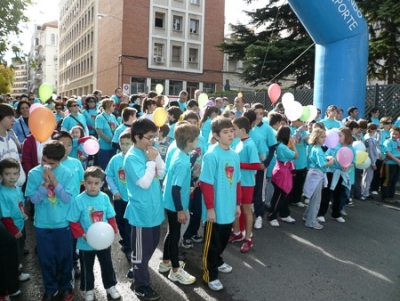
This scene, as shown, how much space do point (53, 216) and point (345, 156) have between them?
4.13m

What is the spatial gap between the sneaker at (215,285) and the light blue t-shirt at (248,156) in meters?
1.28

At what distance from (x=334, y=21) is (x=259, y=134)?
16.4ft

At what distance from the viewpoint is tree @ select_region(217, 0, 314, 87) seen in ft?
61.4

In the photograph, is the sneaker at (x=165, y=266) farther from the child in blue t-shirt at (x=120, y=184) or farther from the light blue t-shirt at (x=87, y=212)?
the light blue t-shirt at (x=87, y=212)

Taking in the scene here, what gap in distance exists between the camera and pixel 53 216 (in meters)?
3.12

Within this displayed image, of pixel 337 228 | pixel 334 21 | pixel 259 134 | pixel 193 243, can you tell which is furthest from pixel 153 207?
pixel 334 21

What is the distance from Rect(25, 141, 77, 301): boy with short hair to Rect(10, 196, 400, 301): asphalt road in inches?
11.7

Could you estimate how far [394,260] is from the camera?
439 cm

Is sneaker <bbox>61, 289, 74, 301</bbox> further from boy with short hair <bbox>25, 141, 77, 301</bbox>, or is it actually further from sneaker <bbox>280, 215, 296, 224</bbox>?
sneaker <bbox>280, 215, 296, 224</bbox>

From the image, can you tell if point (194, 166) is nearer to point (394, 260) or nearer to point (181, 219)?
point (181, 219)

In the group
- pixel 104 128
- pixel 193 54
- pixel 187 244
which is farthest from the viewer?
pixel 193 54

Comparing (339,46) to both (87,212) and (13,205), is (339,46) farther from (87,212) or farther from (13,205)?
Answer: (13,205)

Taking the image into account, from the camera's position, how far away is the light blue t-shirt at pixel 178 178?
3416mm

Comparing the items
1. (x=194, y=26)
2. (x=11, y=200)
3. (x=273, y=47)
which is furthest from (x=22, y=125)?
(x=194, y=26)
